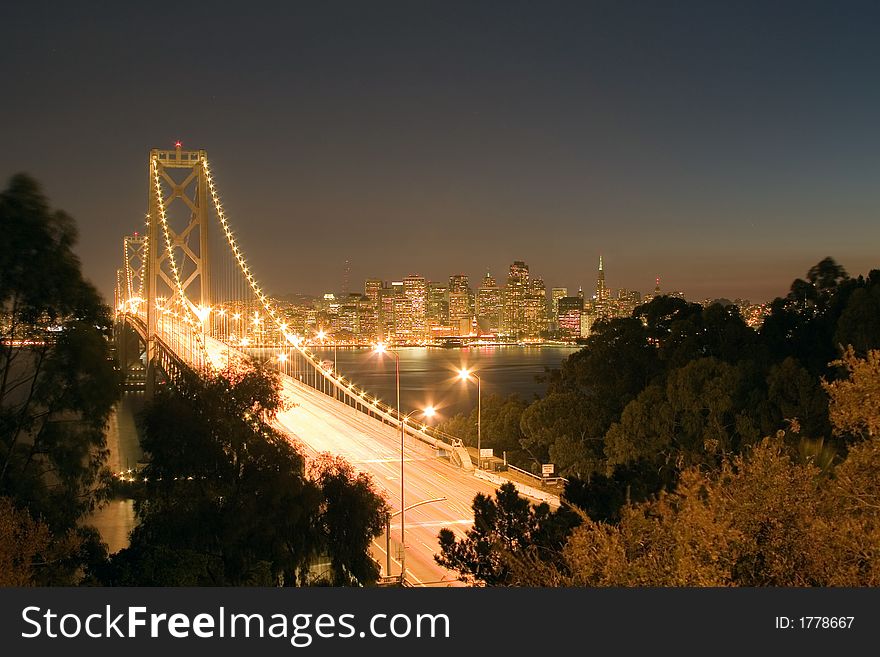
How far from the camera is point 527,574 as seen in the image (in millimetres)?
5578

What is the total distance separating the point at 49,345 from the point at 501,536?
6.17 metres

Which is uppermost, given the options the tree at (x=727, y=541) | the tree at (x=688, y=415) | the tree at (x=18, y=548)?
the tree at (x=727, y=541)

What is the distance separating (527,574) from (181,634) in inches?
115

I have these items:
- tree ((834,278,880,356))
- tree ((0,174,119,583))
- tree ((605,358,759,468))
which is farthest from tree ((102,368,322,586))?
tree ((834,278,880,356))

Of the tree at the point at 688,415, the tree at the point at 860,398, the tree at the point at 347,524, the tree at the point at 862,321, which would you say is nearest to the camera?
the tree at the point at 860,398

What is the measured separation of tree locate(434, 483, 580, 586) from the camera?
7398mm

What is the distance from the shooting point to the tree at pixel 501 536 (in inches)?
291

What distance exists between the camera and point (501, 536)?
7973 millimetres

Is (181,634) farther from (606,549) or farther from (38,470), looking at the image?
(38,470)

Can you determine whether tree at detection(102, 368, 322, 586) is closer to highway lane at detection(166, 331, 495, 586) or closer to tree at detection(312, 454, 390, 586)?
tree at detection(312, 454, 390, 586)

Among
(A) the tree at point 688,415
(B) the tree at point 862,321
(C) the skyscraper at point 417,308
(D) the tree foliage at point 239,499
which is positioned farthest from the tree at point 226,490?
(C) the skyscraper at point 417,308

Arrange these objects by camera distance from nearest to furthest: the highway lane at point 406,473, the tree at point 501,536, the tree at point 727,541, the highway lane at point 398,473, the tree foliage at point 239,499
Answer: the tree at point 727,541 < the tree at point 501,536 < the tree foliage at point 239,499 < the highway lane at point 398,473 < the highway lane at point 406,473

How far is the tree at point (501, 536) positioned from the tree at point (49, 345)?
419 cm

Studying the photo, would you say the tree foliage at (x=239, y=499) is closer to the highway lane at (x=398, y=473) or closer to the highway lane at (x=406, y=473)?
the highway lane at (x=398, y=473)
